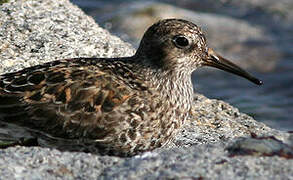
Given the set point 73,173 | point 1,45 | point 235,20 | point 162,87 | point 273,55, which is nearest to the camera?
point 73,173

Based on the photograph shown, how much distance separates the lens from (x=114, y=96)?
6.09m

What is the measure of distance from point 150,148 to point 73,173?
1.27 metres

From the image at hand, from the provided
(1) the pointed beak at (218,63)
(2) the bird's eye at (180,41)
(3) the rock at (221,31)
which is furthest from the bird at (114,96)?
(3) the rock at (221,31)

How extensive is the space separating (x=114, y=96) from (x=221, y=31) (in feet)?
30.2

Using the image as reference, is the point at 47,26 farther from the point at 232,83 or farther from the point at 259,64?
the point at 259,64

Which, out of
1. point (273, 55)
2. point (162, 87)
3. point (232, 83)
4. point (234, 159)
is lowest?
point (234, 159)

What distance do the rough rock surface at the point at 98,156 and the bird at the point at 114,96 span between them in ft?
0.95

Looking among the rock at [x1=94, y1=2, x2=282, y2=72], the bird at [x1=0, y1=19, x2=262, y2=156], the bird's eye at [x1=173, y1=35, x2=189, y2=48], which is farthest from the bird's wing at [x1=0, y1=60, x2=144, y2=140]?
the rock at [x1=94, y1=2, x2=282, y2=72]

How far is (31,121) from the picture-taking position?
5996mm

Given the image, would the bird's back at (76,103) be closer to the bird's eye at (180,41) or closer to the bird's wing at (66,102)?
the bird's wing at (66,102)

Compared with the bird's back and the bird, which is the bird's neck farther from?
the bird's back

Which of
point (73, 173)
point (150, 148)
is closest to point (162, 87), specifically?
point (150, 148)

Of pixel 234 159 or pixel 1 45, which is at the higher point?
pixel 1 45

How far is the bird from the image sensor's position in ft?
19.5
